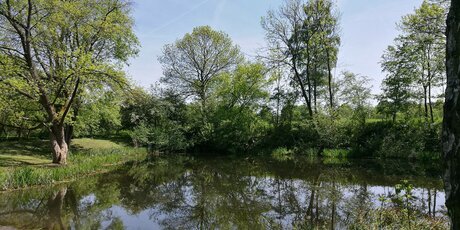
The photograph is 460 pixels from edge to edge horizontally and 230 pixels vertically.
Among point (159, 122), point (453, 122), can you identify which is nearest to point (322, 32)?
point (159, 122)

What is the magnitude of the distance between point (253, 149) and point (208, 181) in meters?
15.4

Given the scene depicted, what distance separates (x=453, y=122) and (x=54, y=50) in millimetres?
21030

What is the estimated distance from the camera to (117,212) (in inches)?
431

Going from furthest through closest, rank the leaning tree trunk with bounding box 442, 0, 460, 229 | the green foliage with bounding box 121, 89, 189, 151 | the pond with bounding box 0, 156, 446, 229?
the green foliage with bounding box 121, 89, 189, 151
the pond with bounding box 0, 156, 446, 229
the leaning tree trunk with bounding box 442, 0, 460, 229

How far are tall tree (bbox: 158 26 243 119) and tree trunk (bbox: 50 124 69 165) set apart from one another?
2098cm

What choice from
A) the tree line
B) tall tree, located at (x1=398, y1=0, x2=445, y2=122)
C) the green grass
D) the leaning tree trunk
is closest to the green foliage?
the tree line

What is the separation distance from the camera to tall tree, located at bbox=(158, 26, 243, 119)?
129 feet

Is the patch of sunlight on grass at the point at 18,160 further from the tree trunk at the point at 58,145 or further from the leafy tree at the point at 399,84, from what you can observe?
the leafy tree at the point at 399,84

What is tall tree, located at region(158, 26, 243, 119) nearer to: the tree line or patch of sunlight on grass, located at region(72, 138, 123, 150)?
the tree line

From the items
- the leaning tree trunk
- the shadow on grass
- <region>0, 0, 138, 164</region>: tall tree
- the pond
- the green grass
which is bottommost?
the pond

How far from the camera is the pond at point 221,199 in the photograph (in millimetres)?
9414

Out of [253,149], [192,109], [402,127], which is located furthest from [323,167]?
[192,109]

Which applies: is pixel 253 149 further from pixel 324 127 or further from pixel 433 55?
pixel 433 55

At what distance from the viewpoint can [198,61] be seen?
39.7m
